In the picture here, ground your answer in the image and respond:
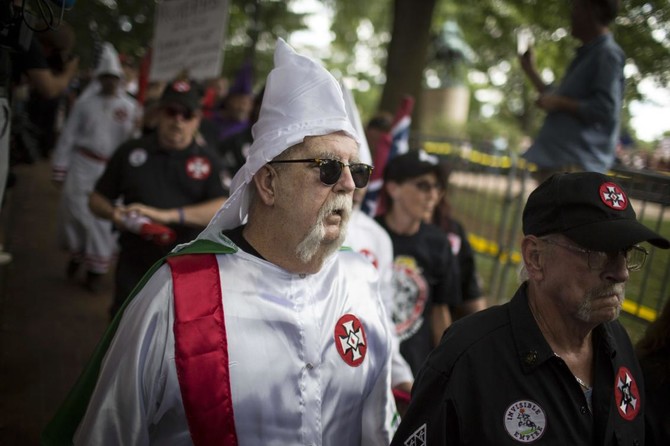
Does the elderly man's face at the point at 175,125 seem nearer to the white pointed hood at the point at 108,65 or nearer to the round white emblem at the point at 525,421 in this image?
the white pointed hood at the point at 108,65

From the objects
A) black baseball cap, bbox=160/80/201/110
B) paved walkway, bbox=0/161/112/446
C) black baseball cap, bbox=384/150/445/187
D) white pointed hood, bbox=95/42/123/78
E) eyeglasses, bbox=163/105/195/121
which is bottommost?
paved walkway, bbox=0/161/112/446

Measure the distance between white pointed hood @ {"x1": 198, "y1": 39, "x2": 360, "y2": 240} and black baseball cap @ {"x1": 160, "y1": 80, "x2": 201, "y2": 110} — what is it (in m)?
2.24

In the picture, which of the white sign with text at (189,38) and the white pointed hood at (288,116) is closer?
the white pointed hood at (288,116)

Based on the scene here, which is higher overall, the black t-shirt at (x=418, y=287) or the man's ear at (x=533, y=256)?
the man's ear at (x=533, y=256)

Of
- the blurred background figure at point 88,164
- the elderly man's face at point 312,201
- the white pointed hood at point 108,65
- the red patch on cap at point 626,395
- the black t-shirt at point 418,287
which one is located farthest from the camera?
the blurred background figure at point 88,164

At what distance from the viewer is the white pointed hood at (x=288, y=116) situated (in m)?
2.43

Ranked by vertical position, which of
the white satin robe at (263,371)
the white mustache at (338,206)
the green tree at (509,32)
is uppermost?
the green tree at (509,32)

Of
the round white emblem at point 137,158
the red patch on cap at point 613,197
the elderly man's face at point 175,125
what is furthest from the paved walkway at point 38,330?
the red patch on cap at point 613,197

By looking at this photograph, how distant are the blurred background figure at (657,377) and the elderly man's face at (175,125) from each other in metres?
3.25

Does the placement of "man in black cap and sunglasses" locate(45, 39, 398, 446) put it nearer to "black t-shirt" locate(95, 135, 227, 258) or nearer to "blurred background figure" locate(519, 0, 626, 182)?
"black t-shirt" locate(95, 135, 227, 258)

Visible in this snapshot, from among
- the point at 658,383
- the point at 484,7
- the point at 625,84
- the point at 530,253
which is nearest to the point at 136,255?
the point at 530,253

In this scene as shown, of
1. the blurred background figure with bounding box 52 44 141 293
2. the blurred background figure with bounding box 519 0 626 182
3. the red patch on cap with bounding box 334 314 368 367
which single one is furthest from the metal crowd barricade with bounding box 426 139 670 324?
the blurred background figure with bounding box 52 44 141 293

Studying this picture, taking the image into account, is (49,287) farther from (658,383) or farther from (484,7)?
(484,7)

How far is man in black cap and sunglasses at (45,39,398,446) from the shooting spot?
2.20 metres
